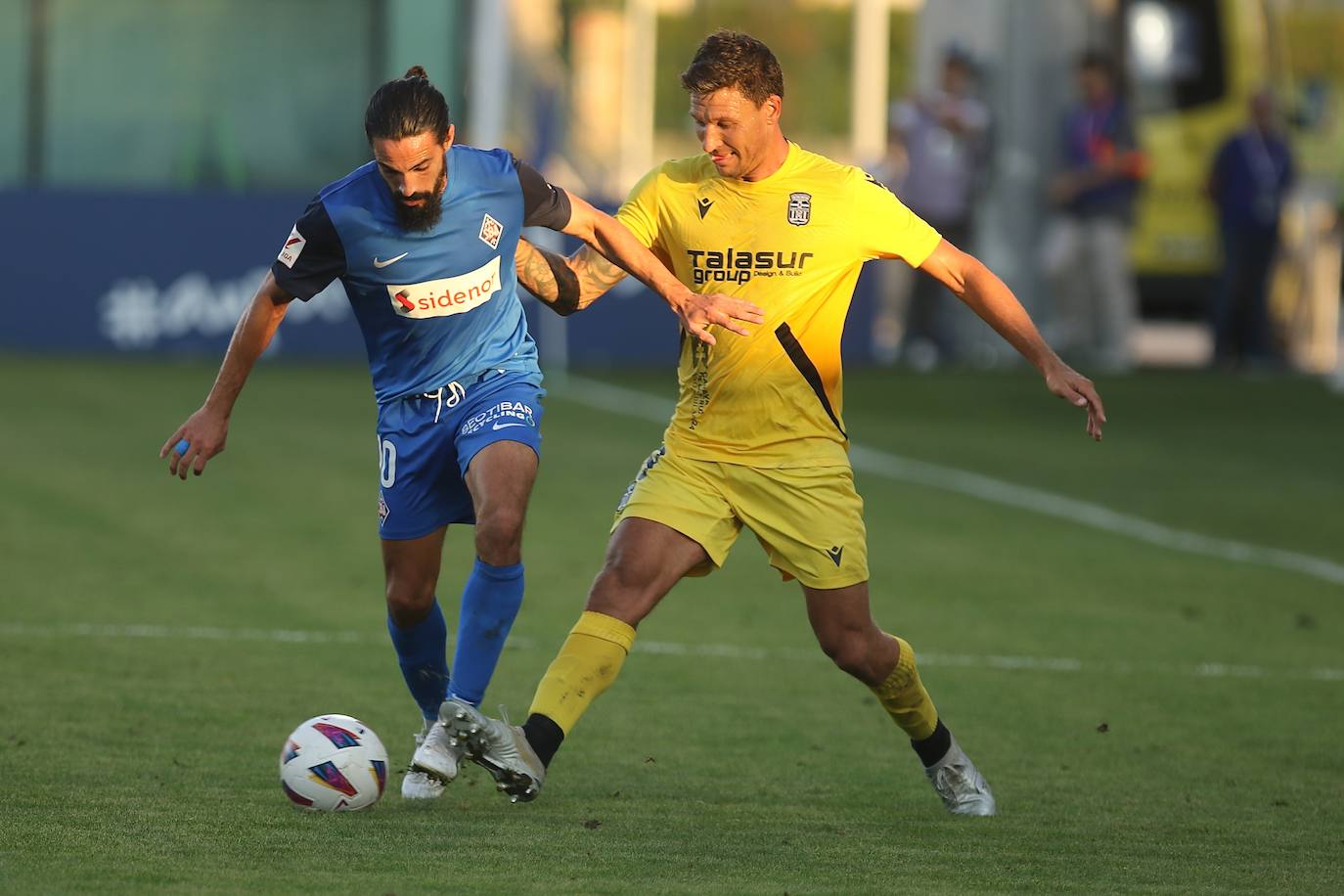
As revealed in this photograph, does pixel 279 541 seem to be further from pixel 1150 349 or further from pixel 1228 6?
pixel 1150 349

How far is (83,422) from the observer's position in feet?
54.4

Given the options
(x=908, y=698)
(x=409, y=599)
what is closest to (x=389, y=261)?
(x=409, y=599)

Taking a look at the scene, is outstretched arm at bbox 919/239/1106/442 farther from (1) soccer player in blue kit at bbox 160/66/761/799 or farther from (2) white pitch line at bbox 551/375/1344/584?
(2) white pitch line at bbox 551/375/1344/584

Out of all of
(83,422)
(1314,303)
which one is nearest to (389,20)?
(83,422)

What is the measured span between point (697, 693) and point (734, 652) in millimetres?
882

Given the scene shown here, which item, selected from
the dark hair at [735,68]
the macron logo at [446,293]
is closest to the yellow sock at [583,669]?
the macron logo at [446,293]

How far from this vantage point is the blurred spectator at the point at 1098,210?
21.2 metres

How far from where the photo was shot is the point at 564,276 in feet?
22.3

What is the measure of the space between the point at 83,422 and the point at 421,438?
34.6 feet

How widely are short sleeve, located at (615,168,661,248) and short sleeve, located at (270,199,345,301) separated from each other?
2.68ft

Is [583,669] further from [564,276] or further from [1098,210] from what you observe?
[1098,210]

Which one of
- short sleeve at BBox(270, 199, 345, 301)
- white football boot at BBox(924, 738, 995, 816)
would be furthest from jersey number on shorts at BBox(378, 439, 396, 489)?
white football boot at BBox(924, 738, 995, 816)

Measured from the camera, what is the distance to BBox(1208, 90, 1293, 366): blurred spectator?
21891 mm

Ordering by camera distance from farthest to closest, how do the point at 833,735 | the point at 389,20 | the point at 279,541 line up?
1. the point at 389,20
2. the point at 279,541
3. the point at 833,735
